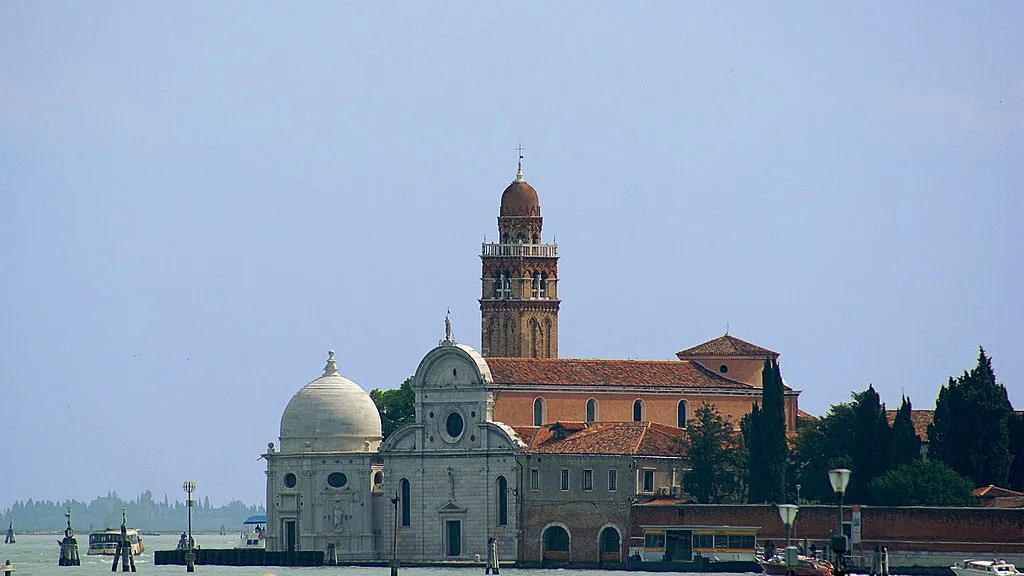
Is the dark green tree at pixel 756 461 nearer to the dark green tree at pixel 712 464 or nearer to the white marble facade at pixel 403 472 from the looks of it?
the dark green tree at pixel 712 464

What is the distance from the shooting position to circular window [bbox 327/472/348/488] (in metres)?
95.6

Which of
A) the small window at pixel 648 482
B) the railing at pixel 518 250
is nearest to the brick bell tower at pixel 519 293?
the railing at pixel 518 250

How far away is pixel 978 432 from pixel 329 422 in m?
26.9

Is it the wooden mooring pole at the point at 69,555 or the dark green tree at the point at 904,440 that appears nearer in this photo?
the dark green tree at the point at 904,440

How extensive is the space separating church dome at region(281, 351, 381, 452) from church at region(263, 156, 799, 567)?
6 cm

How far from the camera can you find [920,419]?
9531cm

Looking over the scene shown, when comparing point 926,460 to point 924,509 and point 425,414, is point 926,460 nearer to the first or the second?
point 924,509

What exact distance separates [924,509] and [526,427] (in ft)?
66.6

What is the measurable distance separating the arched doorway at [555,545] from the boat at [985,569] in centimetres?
1939

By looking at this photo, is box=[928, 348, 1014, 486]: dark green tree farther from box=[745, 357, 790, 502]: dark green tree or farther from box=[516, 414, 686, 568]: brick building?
box=[516, 414, 686, 568]: brick building

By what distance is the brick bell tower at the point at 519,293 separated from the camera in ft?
339

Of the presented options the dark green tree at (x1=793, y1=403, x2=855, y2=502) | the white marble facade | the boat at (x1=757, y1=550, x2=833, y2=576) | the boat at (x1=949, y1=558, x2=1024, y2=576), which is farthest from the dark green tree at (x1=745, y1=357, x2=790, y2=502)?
the boat at (x1=949, y1=558, x2=1024, y2=576)

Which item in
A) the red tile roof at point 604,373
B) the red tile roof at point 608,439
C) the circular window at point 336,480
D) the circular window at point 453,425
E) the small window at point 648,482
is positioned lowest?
the small window at point 648,482

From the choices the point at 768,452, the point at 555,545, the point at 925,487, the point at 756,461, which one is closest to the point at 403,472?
the point at 555,545
